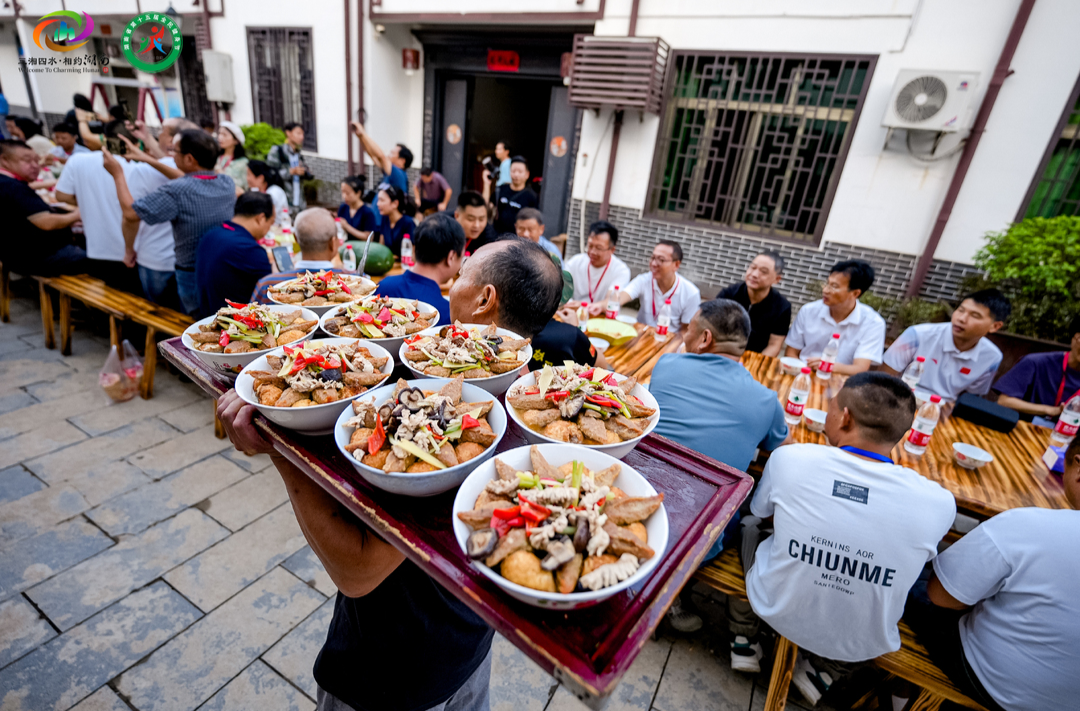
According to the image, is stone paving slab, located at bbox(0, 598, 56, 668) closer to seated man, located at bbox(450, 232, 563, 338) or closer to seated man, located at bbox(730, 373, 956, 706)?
seated man, located at bbox(450, 232, 563, 338)

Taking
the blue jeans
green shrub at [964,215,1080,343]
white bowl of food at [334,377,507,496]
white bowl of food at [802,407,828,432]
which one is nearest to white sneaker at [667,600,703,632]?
white bowl of food at [802,407,828,432]

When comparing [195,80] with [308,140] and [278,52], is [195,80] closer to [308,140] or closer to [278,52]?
[278,52]

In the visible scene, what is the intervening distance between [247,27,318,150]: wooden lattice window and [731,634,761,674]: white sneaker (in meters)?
11.9

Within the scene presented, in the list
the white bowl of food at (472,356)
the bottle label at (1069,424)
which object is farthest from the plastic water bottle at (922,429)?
the white bowl of food at (472,356)

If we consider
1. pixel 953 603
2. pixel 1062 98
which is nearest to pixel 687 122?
pixel 1062 98

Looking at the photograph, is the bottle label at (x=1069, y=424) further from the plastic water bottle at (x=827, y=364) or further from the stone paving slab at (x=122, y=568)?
the stone paving slab at (x=122, y=568)

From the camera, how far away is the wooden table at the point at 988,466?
2463 millimetres

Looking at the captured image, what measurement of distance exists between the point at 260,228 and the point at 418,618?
370 cm

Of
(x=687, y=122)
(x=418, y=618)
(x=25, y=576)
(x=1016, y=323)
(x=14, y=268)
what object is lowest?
(x=25, y=576)

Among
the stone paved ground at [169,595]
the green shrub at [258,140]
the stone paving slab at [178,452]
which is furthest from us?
the green shrub at [258,140]

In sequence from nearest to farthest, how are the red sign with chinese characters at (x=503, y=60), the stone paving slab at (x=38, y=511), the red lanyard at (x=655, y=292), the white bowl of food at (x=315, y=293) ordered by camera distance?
1. the white bowl of food at (x=315, y=293)
2. the stone paving slab at (x=38, y=511)
3. the red lanyard at (x=655, y=292)
4. the red sign with chinese characters at (x=503, y=60)

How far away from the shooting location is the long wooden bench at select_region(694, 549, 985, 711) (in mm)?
2055

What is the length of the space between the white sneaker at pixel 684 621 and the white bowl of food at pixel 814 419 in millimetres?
1352

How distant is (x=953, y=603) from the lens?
2021mm
